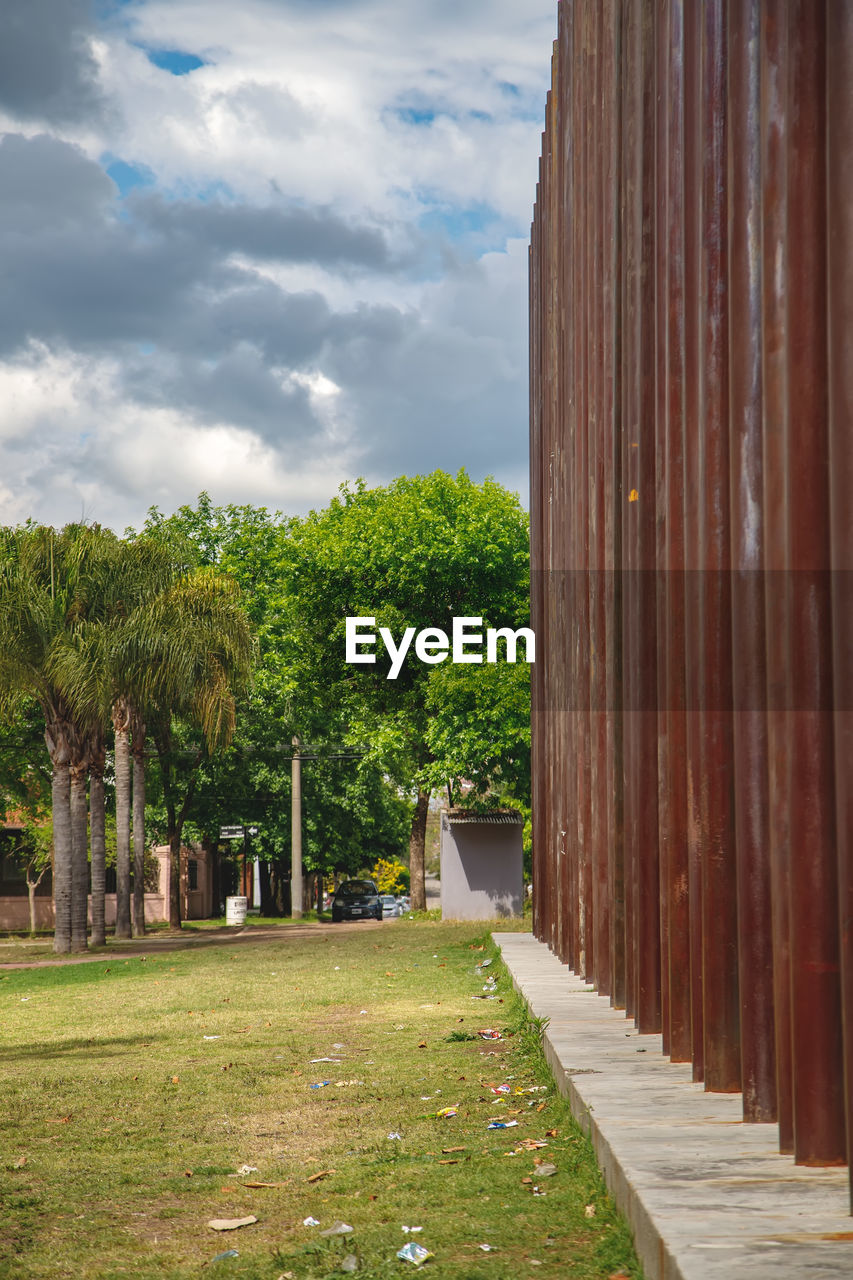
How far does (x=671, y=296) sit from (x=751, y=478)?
213 cm

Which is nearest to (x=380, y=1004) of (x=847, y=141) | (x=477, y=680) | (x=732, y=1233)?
(x=732, y=1233)

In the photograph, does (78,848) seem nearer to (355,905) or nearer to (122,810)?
(122,810)

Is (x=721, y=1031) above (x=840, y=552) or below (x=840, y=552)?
below

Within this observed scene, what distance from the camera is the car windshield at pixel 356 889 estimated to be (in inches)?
1658

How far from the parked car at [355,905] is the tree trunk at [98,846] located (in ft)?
59.7

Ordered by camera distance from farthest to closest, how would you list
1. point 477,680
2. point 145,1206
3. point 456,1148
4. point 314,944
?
point 477,680, point 314,944, point 456,1148, point 145,1206

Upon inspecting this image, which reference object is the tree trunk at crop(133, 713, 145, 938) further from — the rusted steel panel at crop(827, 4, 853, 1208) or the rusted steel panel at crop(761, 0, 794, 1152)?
the rusted steel panel at crop(827, 4, 853, 1208)

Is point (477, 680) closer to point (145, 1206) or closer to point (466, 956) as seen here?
point (466, 956)

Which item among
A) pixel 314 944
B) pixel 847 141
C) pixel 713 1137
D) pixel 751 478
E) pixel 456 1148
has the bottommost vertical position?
pixel 314 944

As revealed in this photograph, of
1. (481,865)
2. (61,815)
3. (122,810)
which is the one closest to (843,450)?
(61,815)

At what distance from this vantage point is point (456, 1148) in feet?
18.8

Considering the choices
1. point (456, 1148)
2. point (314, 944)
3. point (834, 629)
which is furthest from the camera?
point (314, 944)

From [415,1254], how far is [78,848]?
19.1m

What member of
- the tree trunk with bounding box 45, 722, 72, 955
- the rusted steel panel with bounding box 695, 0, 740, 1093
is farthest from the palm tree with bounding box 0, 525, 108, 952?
the rusted steel panel with bounding box 695, 0, 740, 1093
